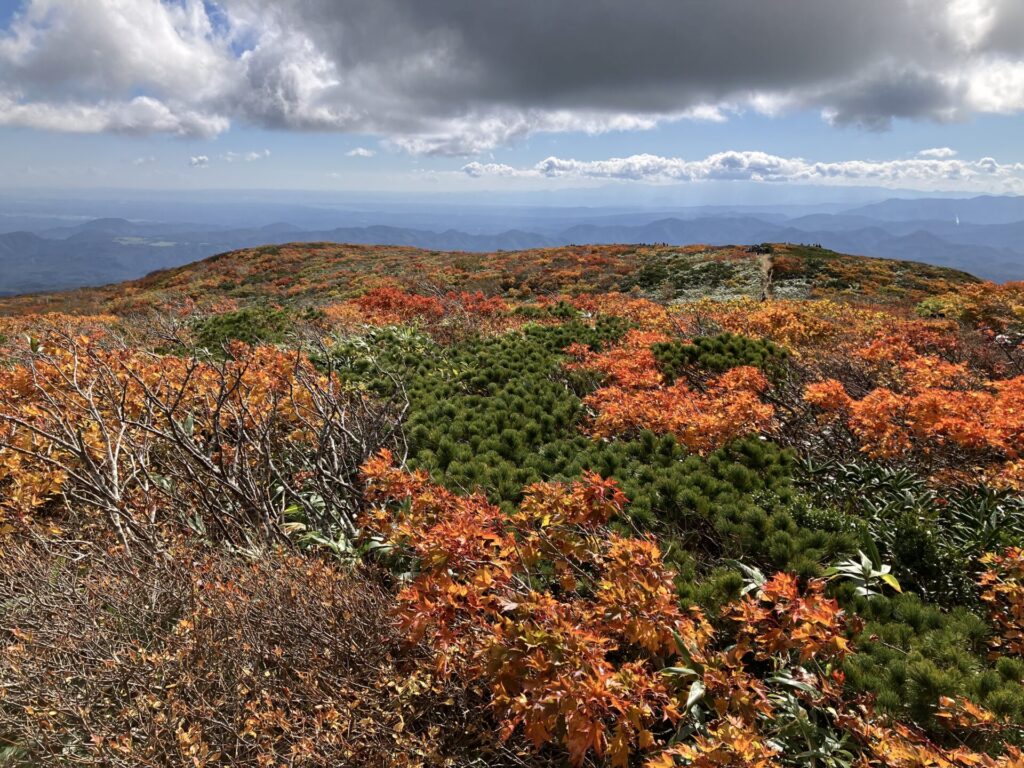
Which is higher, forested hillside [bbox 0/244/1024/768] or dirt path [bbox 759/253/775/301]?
dirt path [bbox 759/253/775/301]

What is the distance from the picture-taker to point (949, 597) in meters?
3.94

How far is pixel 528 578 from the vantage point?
12.6ft

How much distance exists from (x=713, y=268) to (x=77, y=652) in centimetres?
3150

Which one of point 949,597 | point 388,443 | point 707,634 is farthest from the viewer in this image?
point 388,443

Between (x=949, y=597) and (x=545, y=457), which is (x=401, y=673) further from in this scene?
(x=949, y=597)

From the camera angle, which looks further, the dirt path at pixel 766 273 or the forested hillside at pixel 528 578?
the dirt path at pixel 766 273

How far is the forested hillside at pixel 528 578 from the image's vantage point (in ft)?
9.32

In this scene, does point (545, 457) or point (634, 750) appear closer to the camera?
point (634, 750)

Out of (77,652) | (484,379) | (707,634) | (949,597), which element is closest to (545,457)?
(484,379)

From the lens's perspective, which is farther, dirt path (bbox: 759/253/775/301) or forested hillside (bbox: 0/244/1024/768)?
dirt path (bbox: 759/253/775/301)

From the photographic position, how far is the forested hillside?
284 cm

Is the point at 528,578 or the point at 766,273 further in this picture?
the point at 766,273

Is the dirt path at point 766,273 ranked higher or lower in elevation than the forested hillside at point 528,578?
higher

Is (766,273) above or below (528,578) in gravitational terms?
above
